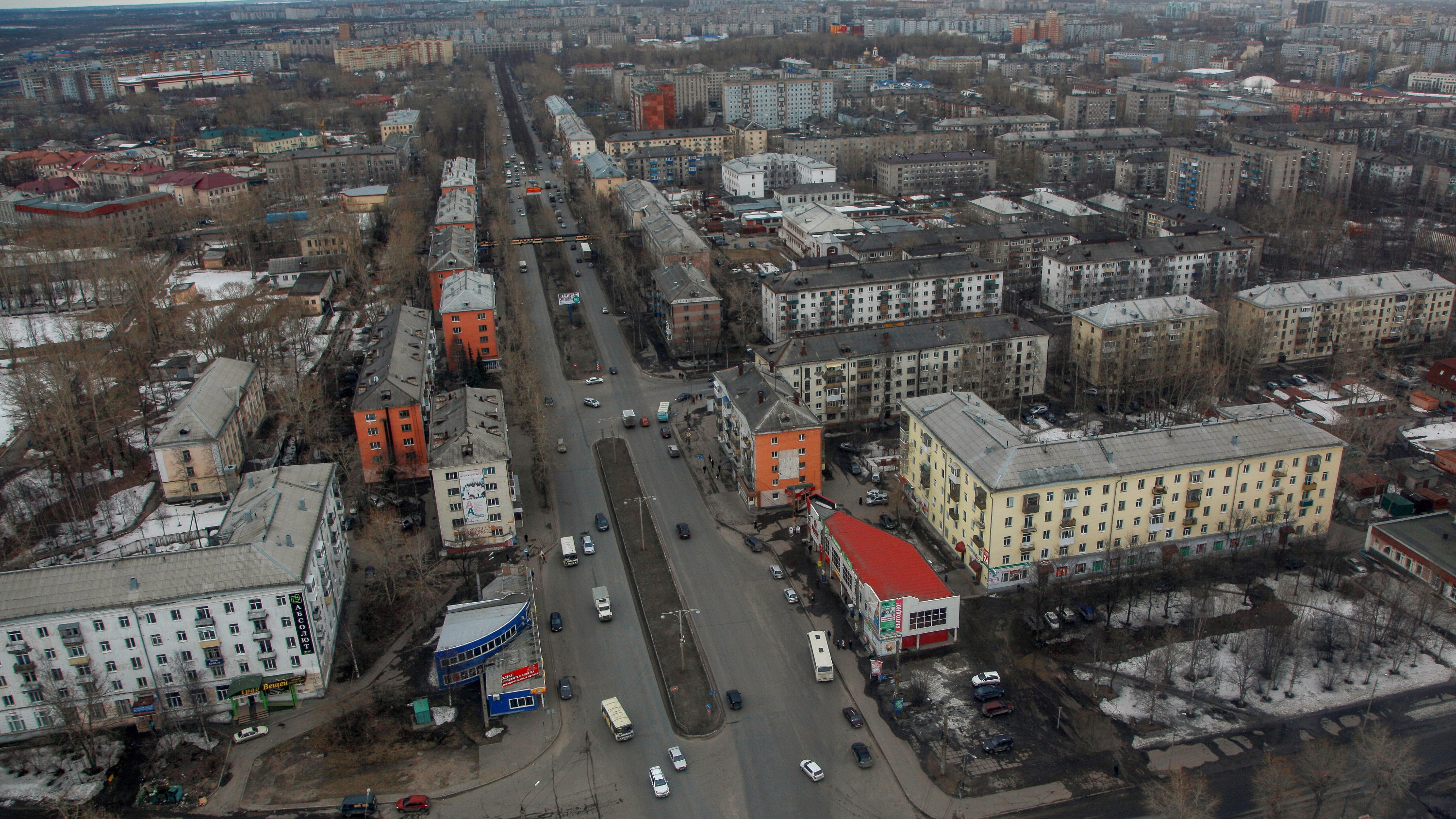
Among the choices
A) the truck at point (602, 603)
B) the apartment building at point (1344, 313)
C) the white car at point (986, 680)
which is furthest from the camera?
the apartment building at point (1344, 313)

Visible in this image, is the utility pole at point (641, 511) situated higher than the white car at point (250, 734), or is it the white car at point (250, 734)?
the white car at point (250, 734)

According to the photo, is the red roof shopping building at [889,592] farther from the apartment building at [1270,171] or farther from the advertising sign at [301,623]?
the apartment building at [1270,171]

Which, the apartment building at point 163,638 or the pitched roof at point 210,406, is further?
the pitched roof at point 210,406

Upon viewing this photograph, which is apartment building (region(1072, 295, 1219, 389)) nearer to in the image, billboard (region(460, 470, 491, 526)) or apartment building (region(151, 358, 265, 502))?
billboard (region(460, 470, 491, 526))

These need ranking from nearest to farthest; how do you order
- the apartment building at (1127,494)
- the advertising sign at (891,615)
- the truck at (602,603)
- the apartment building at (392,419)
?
the advertising sign at (891,615) < the truck at (602,603) < the apartment building at (1127,494) < the apartment building at (392,419)

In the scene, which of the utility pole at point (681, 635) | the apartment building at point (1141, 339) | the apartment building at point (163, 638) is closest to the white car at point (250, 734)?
the apartment building at point (163, 638)

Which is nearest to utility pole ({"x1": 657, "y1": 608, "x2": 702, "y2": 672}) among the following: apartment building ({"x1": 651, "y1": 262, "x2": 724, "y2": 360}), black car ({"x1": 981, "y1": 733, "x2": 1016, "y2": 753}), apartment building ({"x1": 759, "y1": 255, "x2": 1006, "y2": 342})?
black car ({"x1": 981, "y1": 733, "x2": 1016, "y2": 753})

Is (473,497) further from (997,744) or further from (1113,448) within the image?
(1113,448)
